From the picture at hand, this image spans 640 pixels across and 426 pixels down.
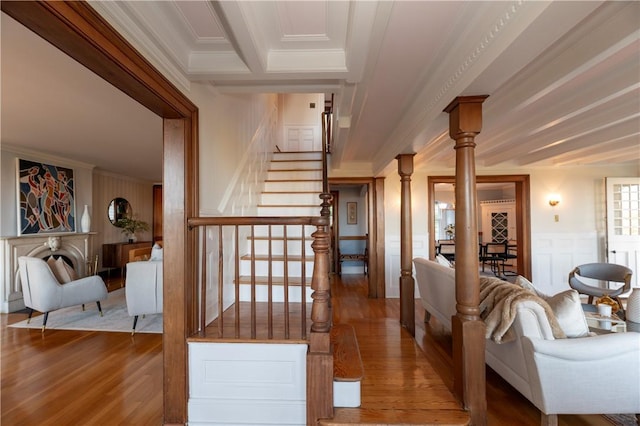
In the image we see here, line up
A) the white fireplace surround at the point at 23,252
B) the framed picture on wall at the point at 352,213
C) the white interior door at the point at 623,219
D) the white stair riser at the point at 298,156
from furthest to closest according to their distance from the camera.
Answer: the framed picture on wall at the point at 352,213 → the white stair riser at the point at 298,156 → the white interior door at the point at 623,219 → the white fireplace surround at the point at 23,252

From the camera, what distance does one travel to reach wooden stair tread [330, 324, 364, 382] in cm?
193

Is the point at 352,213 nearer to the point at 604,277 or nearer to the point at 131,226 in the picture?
the point at 604,277

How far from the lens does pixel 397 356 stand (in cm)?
270

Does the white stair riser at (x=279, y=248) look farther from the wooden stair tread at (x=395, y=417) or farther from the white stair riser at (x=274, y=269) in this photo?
the wooden stair tread at (x=395, y=417)

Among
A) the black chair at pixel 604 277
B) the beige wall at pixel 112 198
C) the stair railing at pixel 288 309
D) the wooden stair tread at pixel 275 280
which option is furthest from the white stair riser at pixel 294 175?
the black chair at pixel 604 277

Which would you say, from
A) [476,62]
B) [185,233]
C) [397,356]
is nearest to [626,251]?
[397,356]

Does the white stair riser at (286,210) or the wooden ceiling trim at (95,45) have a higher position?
the wooden ceiling trim at (95,45)

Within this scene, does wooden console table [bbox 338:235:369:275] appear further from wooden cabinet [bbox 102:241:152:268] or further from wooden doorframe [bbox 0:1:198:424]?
wooden doorframe [bbox 0:1:198:424]

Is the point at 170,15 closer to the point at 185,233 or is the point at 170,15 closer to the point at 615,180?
the point at 185,233

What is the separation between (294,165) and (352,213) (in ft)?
10.3

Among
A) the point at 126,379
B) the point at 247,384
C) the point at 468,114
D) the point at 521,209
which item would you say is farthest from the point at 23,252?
the point at 521,209

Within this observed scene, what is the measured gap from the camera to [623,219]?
194 inches

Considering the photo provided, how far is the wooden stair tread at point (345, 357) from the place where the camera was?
193cm

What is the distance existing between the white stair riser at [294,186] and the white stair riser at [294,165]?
541 mm
